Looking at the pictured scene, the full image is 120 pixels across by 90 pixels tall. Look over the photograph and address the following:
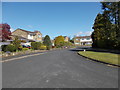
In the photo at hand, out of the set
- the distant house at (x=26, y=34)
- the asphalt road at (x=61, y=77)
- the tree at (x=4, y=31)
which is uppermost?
the distant house at (x=26, y=34)

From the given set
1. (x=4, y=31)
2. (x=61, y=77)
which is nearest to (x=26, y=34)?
(x=4, y=31)

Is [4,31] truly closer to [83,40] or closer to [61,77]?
[61,77]

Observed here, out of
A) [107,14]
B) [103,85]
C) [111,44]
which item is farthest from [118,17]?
[103,85]

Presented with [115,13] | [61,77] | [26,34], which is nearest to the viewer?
[61,77]

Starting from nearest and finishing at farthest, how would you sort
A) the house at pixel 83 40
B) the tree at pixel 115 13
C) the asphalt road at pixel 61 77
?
the asphalt road at pixel 61 77 < the tree at pixel 115 13 < the house at pixel 83 40

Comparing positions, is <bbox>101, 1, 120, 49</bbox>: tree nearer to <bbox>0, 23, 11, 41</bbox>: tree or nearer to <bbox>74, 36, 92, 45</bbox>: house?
<bbox>0, 23, 11, 41</bbox>: tree

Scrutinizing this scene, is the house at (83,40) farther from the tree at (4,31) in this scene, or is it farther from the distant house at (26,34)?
the tree at (4,31)

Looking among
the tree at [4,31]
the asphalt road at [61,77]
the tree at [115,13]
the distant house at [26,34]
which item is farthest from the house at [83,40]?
the asphalt road at [61,77]

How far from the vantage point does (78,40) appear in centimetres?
9156

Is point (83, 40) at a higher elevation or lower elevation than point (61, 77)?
higher

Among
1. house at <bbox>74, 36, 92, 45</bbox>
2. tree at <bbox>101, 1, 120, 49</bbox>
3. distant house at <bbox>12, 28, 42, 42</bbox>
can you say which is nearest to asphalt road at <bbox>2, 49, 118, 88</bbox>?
tree at <bbox>101, 1, 120, 49</bbox>

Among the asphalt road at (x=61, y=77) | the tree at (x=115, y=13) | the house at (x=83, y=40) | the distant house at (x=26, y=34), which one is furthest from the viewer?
the house at (x=83, y=40)

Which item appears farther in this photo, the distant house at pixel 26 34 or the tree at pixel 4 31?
the distant house at pixel 26 34

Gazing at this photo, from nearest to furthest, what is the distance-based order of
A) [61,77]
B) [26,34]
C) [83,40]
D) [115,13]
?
[61,77], [115,13], [26,34], [83,40]
